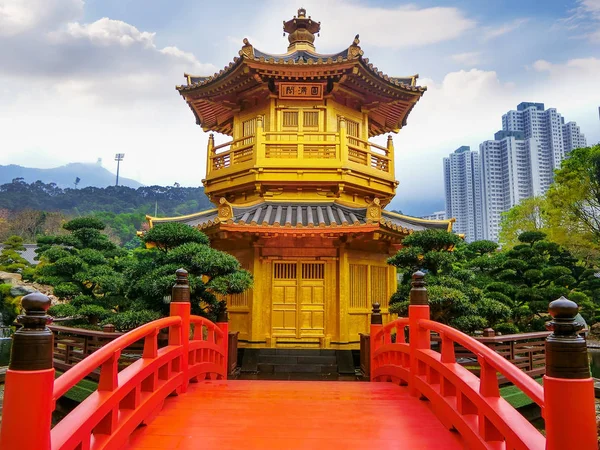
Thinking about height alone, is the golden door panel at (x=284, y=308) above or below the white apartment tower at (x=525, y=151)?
below

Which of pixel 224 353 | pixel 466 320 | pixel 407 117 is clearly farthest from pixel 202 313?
pixel 407 117

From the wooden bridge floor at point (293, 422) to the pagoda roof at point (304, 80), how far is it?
26.2 ft

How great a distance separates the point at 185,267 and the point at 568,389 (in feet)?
21.1

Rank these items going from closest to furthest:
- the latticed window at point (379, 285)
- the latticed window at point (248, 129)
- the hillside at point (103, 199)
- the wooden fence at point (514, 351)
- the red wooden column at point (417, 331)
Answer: the red wooden column at point (417, 331) → the wooden fence at point (514, 351) → the latticed window at point (379, 285) → the latticed window at point (248, 129) → the hillside at point (103, 199)

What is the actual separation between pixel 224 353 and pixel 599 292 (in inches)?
645

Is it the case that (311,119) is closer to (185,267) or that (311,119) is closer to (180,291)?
(185,267)

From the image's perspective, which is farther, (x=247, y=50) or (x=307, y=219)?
(x=247, y=50)

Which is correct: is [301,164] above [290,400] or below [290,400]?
above

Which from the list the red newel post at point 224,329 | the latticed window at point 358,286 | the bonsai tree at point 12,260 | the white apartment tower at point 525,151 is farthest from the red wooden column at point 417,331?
the white apartment tower at point 525,151

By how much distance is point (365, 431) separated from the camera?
4.09 m

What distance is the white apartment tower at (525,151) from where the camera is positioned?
50344mm

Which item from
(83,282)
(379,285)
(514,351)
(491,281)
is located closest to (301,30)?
(379,285)

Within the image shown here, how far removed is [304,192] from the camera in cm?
1166

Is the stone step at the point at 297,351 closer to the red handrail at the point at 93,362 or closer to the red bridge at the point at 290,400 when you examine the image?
the red bridge at the point at 290,400
